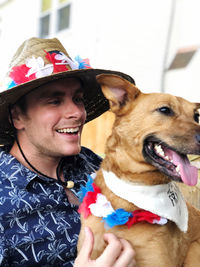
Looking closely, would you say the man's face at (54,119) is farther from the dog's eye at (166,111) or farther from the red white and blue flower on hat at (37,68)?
the dog's eye at (166,111)

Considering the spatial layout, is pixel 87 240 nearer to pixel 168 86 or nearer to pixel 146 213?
pixel 146 213

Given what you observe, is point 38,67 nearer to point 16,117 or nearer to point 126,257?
point 16,117

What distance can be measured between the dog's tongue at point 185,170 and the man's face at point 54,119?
0.57 metres

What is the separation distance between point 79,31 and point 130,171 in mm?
4513

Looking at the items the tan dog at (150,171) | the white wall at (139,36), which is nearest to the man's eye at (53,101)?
the tan dog at (150,171)

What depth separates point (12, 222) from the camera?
1780mm

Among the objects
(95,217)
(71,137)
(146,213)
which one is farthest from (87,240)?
(71,137)

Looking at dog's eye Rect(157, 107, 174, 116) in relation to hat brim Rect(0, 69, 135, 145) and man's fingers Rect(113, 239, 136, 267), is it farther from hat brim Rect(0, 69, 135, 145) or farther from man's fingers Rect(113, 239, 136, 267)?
man's fingers Rect(113, 239, 136, 267)

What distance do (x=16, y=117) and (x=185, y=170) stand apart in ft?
3.41

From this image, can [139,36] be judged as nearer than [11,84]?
No

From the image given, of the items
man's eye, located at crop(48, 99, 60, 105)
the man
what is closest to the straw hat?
the man

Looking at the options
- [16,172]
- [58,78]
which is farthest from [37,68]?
[16,172]

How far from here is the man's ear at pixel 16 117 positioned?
2123mm

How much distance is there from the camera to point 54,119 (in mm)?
2000
